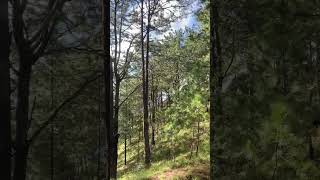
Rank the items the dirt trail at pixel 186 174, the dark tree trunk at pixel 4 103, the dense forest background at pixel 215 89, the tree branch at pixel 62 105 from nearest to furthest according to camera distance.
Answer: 1. the dark tree trunk at pixel 4 103
2. the dense forest background at pixel 215 89
3. the tree branch at pixel 62 105
4. the dirt trail at pixel 186 174

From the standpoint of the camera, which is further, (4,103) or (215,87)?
(215,87)

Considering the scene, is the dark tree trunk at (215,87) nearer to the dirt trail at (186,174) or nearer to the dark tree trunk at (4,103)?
the dark tree trunk at (4,103)

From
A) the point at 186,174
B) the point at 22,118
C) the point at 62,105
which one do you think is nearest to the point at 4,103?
the point at 22,118

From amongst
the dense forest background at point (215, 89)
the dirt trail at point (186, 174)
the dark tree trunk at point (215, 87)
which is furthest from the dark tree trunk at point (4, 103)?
the dirt trail at point (186, 174)

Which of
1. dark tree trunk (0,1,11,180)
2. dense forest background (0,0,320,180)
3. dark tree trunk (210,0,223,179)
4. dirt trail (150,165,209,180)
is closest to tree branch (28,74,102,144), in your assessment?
dense forest background (0,0,320,180)

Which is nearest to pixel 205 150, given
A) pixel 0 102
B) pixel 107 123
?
pixel 107 123

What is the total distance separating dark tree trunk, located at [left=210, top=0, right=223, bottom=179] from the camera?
10.3ft

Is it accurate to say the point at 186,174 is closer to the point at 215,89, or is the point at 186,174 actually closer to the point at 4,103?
the point at 215,89

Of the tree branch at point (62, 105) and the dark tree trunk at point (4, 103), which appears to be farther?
the tree branch at point (62, 105)

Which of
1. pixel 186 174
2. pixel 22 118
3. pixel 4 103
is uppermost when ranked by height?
pixel 4 103

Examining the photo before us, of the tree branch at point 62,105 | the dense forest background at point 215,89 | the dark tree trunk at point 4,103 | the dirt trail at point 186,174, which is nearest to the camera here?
the dark tree trunk at point 4,103

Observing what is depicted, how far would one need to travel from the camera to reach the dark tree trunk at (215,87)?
3.15 meters

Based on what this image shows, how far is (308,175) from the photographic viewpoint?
3057 millimetres

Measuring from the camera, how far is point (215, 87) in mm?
3182
